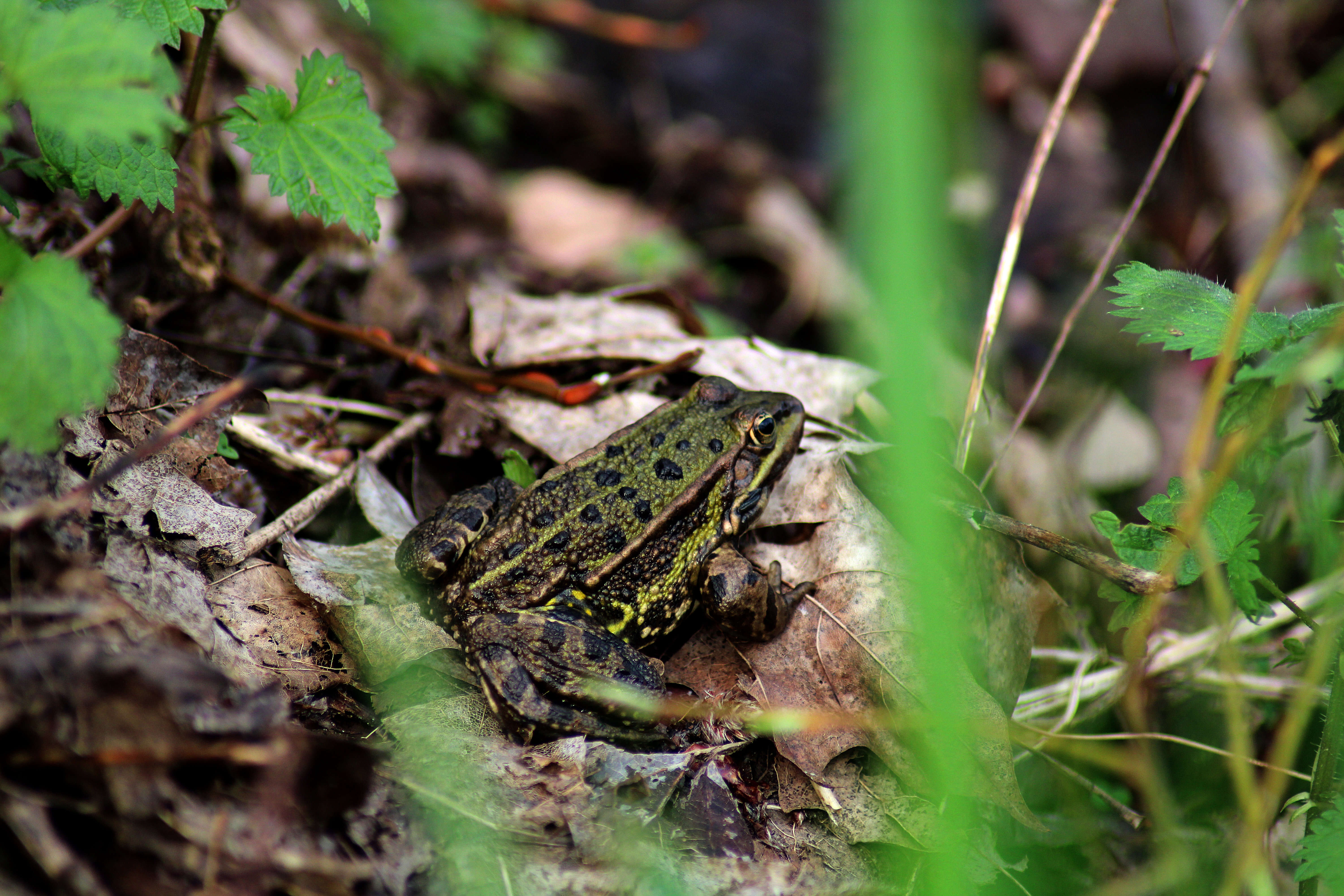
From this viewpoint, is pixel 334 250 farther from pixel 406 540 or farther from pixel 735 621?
pixel 735 621

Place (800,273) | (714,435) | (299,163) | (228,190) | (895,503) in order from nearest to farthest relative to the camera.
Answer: (895,503) → (299,163) → (714,435) → (228,190) → (800,273)

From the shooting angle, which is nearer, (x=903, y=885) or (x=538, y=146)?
(x=903, y=885)

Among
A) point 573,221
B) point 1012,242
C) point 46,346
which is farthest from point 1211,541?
point 573,221

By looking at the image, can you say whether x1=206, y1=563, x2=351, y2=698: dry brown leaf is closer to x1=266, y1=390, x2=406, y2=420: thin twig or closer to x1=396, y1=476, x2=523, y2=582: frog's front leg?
x1=396, y1=476, x2=523, y2=582: frog's front leg

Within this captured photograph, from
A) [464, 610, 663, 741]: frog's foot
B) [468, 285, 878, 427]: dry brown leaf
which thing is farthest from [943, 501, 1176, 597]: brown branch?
[464, 610, 663, 741]: frog's foot

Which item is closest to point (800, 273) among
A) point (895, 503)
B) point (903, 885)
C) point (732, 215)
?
point (732, 215)

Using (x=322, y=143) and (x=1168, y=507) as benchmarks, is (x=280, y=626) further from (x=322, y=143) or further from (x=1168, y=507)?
(x=1168, y=507)

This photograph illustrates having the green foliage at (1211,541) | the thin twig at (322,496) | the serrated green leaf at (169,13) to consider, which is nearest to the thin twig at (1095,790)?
the green foliage at (1211,541)
